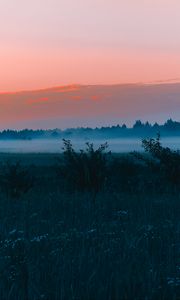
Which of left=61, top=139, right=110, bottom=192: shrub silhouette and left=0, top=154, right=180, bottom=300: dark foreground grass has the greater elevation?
left=61, top=139, right=110, bottom=192: shrub silhouette

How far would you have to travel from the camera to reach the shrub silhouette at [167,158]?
73.3 ft

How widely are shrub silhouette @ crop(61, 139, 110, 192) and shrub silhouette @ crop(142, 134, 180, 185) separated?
275cm

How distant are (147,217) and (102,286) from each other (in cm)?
725

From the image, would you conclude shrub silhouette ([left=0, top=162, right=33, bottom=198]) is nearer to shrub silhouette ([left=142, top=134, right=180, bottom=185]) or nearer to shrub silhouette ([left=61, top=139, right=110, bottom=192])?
shrub silhouette ([left=61, top=139, right=110, bottom=192])

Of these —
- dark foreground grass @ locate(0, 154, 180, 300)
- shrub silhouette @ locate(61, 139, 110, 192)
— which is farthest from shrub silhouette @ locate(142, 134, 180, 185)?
dark foreground grass @ locate(0, 154, 180, 300)

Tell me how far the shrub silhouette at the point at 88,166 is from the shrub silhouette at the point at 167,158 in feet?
9.03

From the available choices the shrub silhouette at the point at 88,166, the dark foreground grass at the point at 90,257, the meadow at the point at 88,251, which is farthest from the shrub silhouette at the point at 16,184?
the dark foreground grass at the point at 90,257

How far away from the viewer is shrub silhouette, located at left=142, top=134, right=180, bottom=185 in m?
22.3

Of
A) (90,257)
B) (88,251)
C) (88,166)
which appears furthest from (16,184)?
(90,257)

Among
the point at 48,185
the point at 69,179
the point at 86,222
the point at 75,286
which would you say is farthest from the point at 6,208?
the point at 48,185

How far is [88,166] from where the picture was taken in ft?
68.1

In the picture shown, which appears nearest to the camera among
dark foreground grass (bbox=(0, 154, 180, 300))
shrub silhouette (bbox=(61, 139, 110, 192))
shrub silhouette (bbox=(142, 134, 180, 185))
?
dark foreground grass (bbox=(0, 154, 180, 300))

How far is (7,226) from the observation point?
12.0m

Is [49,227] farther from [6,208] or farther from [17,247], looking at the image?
[6,208]
